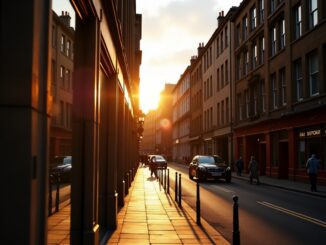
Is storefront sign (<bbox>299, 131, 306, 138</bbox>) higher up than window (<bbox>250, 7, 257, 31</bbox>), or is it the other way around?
window (<bbox>250, 7, 257, 31</bbox>)

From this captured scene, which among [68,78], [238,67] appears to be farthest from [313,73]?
[68,78]

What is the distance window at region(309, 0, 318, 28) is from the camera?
25.1 meters

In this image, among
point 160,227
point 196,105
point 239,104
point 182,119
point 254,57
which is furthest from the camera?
point 182,119

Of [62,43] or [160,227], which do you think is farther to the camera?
[160,227]

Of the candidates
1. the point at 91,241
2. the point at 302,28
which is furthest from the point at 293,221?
the point at 302,28

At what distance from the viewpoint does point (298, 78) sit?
91.9 ft

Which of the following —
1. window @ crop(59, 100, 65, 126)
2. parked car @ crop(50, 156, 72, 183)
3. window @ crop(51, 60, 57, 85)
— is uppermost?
window @ crop(51, 60, 57, 85)

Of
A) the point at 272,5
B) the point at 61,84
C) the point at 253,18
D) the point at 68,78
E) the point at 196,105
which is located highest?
the point at 253,18

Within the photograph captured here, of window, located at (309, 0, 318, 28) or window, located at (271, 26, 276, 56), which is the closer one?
window, located at (309, 0, 318, 28)

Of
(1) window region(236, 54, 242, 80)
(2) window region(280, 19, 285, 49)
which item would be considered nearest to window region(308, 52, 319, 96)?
(2) window region(280, 19, 285, 49)

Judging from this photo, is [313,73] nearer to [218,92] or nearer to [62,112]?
[62,112]

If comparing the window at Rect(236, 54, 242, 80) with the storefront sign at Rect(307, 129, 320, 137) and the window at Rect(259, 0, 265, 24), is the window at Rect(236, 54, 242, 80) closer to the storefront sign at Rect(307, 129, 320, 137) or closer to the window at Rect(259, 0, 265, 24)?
the window at Rect(259, 0, 265, 24)

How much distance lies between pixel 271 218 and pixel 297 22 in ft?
62.8

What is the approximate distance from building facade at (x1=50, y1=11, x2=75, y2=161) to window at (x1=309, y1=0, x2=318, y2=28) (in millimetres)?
22419
